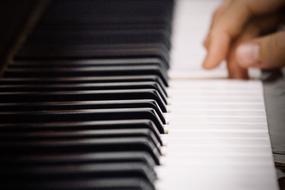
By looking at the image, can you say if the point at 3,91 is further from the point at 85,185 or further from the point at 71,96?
the point at 85,185

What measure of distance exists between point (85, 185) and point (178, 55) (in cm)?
76

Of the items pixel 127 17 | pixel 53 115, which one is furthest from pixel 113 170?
pixel 127 17

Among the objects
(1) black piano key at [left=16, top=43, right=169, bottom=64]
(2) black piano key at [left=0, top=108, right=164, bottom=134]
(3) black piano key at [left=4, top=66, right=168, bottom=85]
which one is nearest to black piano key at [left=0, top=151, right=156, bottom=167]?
(2) black piano key at [left=0, top=108, right=164, bottom=134]

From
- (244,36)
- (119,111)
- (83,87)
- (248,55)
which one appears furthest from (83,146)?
(244,36)

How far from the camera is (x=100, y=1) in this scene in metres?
1.90

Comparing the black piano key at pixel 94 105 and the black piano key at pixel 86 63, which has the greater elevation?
the black piano key at pixel 86 63

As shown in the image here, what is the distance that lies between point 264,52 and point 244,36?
23 cm

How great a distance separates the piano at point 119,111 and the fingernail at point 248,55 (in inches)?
2.6

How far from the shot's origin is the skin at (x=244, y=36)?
144 cm

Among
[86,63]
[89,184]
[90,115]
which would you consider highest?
[86,63]

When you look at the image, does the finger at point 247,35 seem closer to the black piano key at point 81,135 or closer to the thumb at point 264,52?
the thumb at point 264,52

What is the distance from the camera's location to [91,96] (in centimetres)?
130

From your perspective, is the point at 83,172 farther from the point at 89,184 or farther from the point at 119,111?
the point at 119,111

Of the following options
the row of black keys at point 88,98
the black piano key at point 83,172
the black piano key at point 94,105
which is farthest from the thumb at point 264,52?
the black piano key at point 83,172
